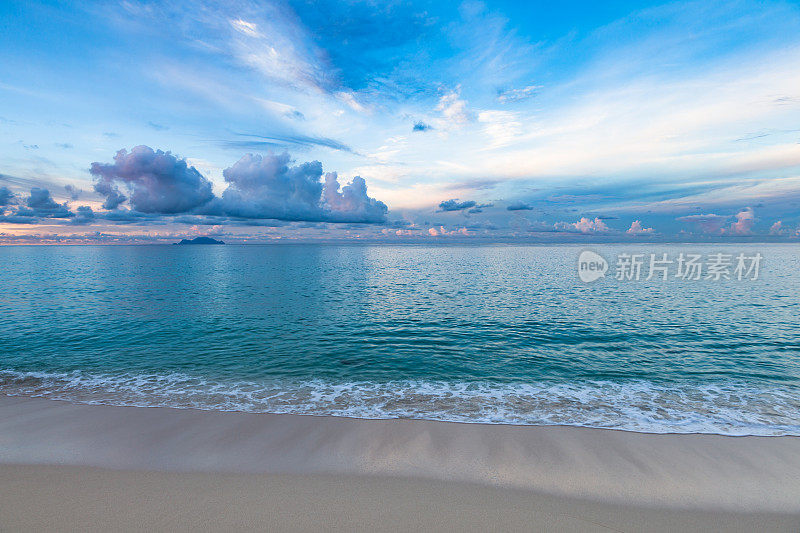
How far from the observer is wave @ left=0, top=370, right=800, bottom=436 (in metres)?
12.6

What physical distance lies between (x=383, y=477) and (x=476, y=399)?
24.3ft

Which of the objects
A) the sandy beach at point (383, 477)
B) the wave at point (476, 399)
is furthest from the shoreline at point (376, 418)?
the sandy beach at point (383, 477)

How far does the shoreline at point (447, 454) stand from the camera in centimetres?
815

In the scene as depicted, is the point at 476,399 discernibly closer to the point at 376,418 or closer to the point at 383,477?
the point at 376,418

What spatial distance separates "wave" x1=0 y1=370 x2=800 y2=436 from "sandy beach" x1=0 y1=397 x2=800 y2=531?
145 cm

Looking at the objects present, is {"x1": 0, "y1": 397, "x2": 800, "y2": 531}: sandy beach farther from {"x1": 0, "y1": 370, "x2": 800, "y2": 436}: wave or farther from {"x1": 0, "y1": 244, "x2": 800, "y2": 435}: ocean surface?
{"x1": 0, "y1": 244, "x2": 800, "y2": 435}: ocean surface

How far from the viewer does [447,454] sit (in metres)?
9.59

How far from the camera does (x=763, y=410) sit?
13.7 m

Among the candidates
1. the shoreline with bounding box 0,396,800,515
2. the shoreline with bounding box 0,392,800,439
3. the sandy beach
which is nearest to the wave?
the shoreline with bounding box 0,392,800,439

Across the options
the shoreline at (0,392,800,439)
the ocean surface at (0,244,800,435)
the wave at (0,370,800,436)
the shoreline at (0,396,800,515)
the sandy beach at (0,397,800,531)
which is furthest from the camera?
the ocean surface at (0,244,800,435)

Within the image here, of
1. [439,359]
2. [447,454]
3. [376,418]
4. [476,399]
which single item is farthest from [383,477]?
[439,359]

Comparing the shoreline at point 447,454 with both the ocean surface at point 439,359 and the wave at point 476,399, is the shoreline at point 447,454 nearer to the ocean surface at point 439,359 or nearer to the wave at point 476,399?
the wave at point 476,399

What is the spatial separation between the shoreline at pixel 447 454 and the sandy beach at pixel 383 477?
0.15ft

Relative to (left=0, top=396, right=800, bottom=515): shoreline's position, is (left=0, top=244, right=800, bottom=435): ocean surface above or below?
below
